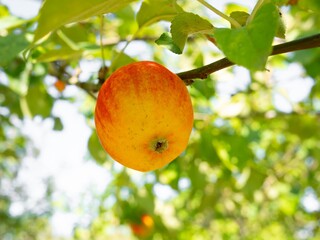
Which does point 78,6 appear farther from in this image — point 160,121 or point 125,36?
point 125,36

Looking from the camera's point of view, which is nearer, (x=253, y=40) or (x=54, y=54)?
(x=253, y=40)

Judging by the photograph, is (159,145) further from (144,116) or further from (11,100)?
(11,100)

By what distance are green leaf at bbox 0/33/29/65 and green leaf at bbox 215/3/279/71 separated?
0.89 meters

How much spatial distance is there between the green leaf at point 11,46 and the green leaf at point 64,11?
547 mm

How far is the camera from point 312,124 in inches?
131

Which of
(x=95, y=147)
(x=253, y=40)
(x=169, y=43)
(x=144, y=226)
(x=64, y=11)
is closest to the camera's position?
(x=253, y=40)

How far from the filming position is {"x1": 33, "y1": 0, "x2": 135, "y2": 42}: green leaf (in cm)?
96

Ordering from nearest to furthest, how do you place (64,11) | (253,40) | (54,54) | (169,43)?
(253,40) < (64,11) < (169,43) < (54,54)

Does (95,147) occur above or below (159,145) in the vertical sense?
below

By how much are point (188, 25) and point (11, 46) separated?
0.79m

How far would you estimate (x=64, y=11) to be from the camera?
3.28ft

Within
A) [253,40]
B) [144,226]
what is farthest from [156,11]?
[144,226]

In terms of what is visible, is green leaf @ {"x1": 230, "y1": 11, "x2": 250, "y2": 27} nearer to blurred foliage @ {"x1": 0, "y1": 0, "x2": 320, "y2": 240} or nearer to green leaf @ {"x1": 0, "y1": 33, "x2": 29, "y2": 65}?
blurred foliage @ {"x1": 0, "y1": 0, "x2": 320, "y2": 240}

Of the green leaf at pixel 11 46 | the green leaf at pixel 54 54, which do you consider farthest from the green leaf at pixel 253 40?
the green leaf at pixel 54 54
